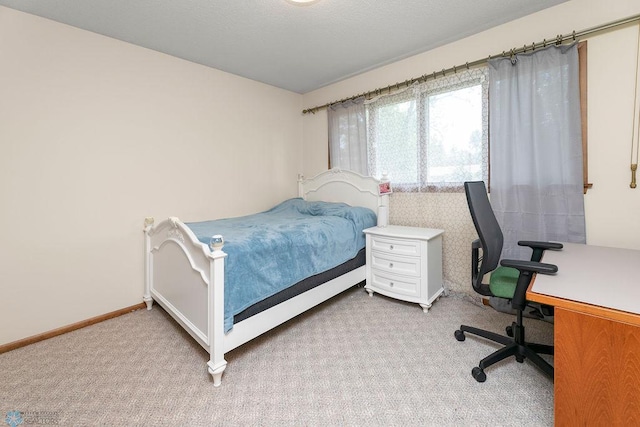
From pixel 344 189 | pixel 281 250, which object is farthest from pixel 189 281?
pixel 344 189

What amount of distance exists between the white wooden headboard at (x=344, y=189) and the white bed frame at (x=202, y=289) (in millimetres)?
17

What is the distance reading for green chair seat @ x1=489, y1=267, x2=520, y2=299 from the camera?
63.9 inches

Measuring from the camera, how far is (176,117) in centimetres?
286

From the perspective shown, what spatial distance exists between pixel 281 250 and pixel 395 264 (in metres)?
1.20

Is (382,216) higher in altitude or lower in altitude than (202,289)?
higher

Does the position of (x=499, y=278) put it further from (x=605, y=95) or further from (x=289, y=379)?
(x=605, y=95)

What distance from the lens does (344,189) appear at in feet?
11.4

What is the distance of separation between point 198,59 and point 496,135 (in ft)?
9.89

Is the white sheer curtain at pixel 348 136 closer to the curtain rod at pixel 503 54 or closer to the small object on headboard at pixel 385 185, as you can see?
the curtain rod at pixel 503 54

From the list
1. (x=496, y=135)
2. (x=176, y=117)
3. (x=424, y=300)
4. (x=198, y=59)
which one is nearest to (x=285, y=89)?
(x=198, y=59)

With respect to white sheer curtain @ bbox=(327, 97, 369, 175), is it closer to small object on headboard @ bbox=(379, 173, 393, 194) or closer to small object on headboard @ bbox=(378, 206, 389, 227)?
small object on headboard @ bbox=(379, 173, 393, 194)

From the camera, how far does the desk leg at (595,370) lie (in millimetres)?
987

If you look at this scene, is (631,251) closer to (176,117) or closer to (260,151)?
(260,151)

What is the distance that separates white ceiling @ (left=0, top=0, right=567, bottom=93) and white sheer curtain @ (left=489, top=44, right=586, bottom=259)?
1.54ft
